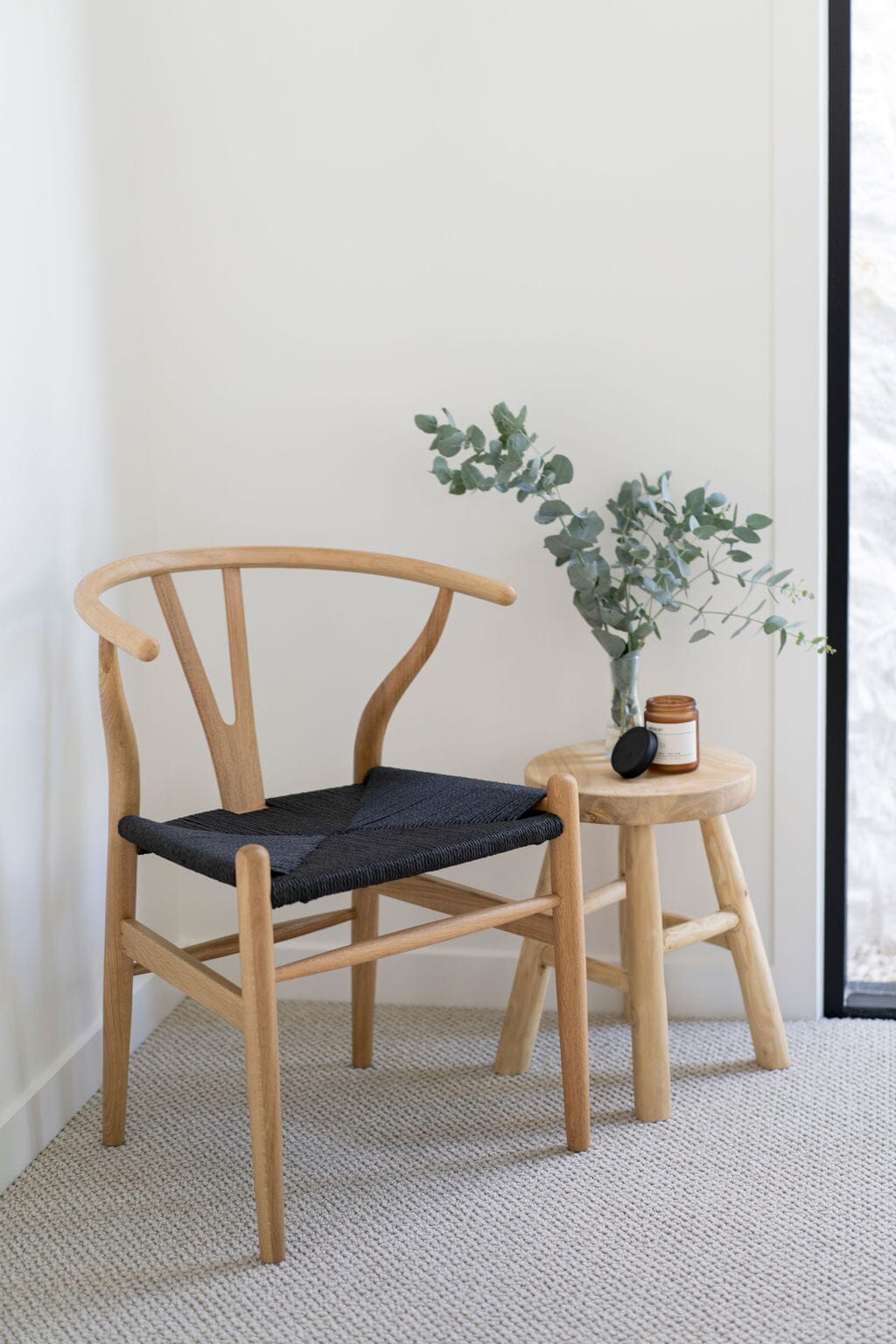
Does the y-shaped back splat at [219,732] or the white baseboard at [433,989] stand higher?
the y-shaped back splat at [219,732]

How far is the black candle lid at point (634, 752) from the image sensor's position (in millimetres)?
1622

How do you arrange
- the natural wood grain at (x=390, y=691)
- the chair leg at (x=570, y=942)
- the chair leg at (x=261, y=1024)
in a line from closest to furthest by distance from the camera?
the chair leg at (x=261, y=1024)
the chair leg at (x=570, y=942)
the natural wood grain at (x=390, y=691)

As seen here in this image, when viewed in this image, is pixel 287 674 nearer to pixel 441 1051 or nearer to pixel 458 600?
pixel 458 600

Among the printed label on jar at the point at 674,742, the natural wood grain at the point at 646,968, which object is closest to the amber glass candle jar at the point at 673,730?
the printed label on jar at the point at 674,742

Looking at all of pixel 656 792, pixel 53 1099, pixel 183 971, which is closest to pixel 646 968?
pixel 656 792

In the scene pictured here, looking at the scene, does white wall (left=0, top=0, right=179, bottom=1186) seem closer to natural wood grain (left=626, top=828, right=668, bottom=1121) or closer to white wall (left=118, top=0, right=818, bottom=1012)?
white wall (left=118, top=0, right=818, bottom=1012)

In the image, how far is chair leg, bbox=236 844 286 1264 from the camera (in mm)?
1266

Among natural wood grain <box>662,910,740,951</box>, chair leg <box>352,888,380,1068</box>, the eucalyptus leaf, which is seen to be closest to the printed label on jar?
natural wood grain <box>662,910,740,951</box>

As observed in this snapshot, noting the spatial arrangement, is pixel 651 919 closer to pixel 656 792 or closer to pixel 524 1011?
pixel 656 792

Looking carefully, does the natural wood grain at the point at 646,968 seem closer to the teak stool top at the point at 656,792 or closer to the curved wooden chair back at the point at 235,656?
the teak stool top at the point at 656,792

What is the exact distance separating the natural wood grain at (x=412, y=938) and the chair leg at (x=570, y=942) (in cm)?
3

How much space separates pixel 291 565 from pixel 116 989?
0.62 m

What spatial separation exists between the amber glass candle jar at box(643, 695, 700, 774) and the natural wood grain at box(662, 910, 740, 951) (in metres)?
0.21

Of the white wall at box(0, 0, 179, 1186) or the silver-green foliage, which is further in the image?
the silver-green foliage
